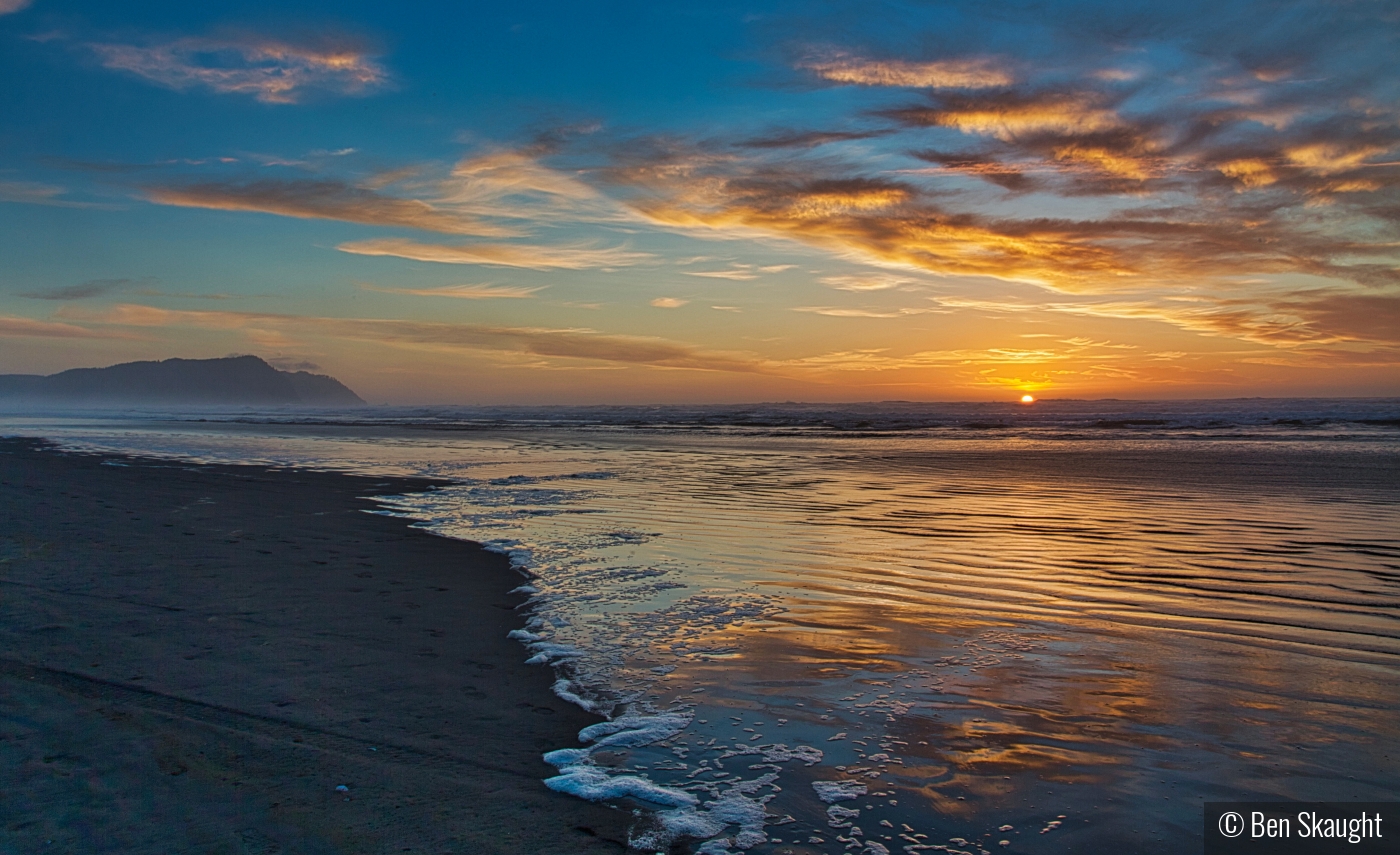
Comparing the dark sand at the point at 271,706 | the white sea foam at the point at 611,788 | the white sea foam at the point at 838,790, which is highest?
the dark sand at the point at 271,706

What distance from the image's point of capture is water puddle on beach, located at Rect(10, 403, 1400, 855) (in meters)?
3.59

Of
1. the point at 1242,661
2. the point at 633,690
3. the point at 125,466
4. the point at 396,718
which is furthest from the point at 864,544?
the point at 125,466

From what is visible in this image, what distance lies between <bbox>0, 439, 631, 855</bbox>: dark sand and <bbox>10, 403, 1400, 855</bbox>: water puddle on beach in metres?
0.44

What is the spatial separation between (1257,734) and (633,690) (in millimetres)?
3489

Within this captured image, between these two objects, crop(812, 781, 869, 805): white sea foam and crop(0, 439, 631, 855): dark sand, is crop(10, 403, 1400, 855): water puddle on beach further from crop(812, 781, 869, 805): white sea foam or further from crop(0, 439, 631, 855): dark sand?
crop(0, 439, 631, 855): dark sand

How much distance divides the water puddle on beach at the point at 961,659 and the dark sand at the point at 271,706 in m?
0.44

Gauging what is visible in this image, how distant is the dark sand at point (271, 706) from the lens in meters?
3.26

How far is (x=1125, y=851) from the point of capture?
10.5 feet

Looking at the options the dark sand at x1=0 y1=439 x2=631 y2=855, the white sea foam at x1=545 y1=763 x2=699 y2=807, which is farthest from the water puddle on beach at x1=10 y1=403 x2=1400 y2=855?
the dark sand at x1=0 y1=439 x2=631 y2=855

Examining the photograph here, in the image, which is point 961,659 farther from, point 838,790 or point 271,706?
point 271,706

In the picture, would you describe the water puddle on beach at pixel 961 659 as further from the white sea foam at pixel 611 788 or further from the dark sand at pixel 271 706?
the dark sand at pixel 271 706

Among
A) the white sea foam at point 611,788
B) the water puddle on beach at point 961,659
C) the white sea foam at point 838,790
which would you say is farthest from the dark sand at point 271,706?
the white sea foam at point 838,790

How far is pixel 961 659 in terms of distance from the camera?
5449 mm

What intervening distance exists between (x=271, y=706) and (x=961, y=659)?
4.36 meters
